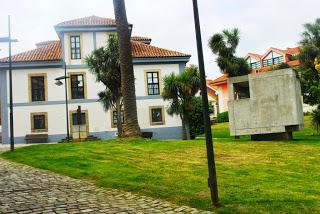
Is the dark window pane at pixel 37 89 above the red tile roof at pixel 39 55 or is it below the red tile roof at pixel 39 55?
below

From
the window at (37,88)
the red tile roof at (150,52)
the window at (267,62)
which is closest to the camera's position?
the window at (37,88)

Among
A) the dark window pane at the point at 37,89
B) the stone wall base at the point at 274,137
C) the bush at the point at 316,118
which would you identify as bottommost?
the stone wall base at the point at 274,137

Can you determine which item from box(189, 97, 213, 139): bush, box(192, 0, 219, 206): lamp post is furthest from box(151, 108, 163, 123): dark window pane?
box(192, 0, 219, 206): lamp post

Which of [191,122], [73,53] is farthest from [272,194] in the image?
[73,53]

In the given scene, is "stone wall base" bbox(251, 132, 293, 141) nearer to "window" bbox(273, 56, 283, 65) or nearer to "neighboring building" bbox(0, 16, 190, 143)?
"neighboring building" bbox(0, 16, 190, 143)

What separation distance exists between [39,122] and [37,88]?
267 cm

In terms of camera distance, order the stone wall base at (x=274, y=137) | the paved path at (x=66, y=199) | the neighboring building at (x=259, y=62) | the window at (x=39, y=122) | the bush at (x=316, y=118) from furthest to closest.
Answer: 1. the neighboring building at (x=259, y=62)
2. the window at (x=39, y=122)
3. the bush at (x=316, y=118)
4. the stone wall base at (x=274, y=137)
5. the paved path at (x=66, y=199)

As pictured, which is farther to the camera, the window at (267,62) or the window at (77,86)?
the window at (267,62)

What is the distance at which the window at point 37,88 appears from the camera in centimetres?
3200

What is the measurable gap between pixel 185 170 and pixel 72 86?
77.8 feet

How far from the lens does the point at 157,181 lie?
871 cm

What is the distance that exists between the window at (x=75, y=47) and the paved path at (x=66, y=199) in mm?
24074

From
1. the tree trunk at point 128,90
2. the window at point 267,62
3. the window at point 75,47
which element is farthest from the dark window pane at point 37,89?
the window at point 267,62

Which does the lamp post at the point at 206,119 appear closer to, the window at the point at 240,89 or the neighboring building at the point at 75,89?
the window at the point at 240,89
